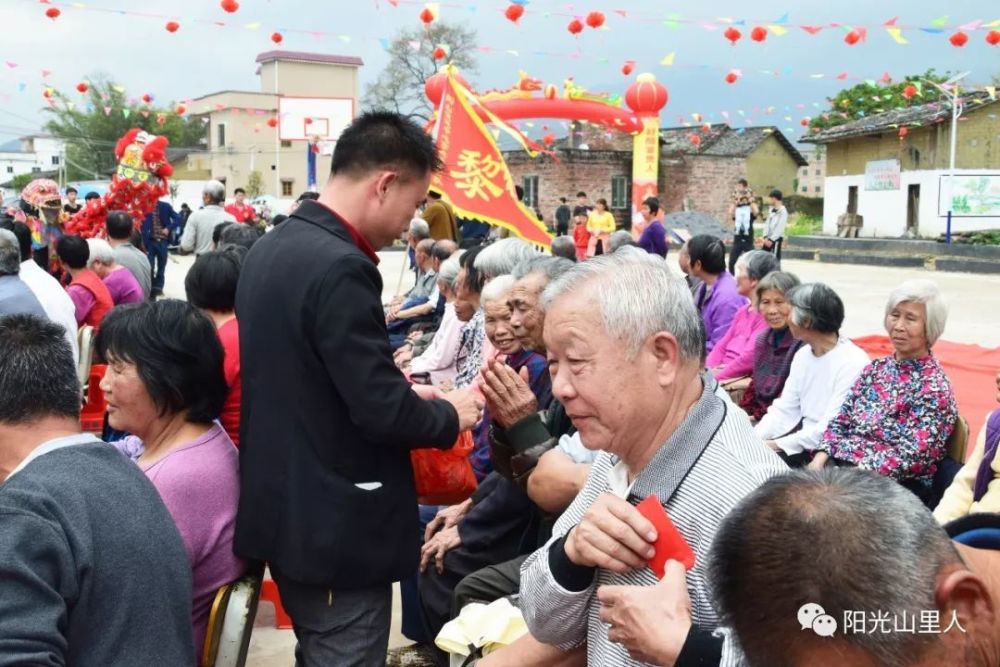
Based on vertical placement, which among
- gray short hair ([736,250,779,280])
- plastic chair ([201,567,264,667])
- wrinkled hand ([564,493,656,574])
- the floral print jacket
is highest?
gray short hair ([736,250,779,280])

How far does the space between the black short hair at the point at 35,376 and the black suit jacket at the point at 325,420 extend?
0.44 metres

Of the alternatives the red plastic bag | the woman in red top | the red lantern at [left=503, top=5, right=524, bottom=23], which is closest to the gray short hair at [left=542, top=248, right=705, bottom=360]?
the red plastic bag

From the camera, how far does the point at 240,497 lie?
2254 mm

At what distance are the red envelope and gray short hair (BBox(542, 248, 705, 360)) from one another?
0.94 feet

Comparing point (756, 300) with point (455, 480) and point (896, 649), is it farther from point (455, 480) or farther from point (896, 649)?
point (896, 649)

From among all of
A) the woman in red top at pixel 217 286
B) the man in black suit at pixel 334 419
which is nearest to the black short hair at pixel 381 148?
the man in black suit at pixel 334 419

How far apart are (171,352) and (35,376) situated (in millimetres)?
524

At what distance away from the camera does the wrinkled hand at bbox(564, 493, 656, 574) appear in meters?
1.51

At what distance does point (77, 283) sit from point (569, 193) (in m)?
31.1

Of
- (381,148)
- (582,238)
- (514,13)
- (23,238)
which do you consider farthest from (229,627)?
(582,238)

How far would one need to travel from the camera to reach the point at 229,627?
7.27ft

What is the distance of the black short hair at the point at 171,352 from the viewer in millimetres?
2336

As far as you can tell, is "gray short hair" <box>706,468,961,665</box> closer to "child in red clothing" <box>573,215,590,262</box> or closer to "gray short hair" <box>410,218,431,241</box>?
"gray short hair" <box>410,218,431,241</box>

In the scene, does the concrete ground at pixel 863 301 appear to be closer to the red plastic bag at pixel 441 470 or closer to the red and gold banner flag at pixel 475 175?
the red and gold banner flag at pixel 475 175
